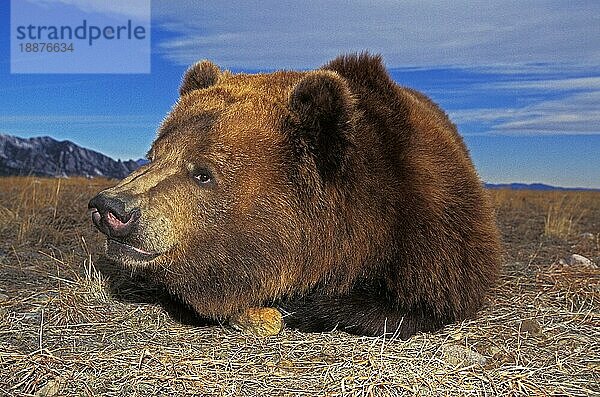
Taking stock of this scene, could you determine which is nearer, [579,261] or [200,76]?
[200,76]

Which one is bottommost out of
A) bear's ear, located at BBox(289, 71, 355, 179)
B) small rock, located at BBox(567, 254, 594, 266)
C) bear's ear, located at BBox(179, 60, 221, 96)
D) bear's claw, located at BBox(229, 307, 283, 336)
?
bear's claw, located at BBox(229, 307, 283, 336)

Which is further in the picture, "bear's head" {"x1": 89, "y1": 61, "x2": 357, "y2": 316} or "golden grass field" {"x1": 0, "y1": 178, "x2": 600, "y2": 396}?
"bear's head" {"x1": 89, "y1": 61, "x2": 357, "y2": 316}

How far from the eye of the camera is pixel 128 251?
3.28 m

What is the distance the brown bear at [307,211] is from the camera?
3.36 m

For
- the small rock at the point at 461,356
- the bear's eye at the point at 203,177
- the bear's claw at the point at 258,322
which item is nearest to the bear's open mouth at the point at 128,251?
the bear's eye at the point at 203,177

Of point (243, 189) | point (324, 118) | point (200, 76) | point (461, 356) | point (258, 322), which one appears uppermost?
point (200, 76)

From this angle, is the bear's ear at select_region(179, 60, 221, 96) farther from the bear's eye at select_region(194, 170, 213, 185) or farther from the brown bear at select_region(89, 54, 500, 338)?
the bear's eye at select_region(194, 170, 213, 185)

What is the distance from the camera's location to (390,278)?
12.1 ft

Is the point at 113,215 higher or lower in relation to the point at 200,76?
lower

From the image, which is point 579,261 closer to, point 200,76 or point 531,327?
point 531,327

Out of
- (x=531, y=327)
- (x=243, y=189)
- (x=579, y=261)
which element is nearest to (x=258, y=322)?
(x=243, y=189)

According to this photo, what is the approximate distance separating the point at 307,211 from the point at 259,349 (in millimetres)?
738

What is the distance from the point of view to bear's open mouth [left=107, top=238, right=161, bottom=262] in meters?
3.27

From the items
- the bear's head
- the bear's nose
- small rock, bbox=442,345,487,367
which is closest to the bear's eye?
the bear's head
